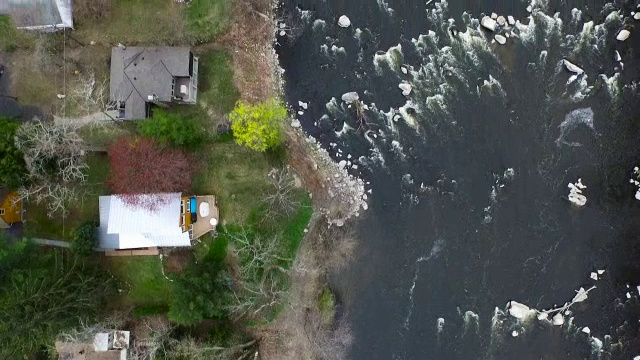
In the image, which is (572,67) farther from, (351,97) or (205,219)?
(205,219)

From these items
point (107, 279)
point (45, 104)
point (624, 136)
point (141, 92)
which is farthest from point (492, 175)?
point (45, 104)

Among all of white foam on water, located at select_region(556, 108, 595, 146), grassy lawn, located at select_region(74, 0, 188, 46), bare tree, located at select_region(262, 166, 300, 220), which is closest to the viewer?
white foam on water, located at select_region(556, 108, 595, 146)

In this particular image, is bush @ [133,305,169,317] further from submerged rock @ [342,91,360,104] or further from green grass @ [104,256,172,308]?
submerged rock @ [342,91,360,104]

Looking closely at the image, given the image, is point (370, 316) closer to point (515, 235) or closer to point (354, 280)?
point (354, 280)

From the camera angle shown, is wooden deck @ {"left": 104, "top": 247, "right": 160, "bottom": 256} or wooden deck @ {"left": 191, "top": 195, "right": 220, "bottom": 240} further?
wooden deck @ {"left": 104, "top": 247, "right": 160, "bottom": 256}

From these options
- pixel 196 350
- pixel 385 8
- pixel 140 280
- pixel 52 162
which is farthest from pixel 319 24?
pixel 196 350

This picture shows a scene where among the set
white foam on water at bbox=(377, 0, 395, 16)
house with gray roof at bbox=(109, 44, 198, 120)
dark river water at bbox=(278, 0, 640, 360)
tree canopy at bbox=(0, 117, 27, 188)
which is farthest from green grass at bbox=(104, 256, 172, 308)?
white foam on water at bbox=(377, 0, 395, 16)

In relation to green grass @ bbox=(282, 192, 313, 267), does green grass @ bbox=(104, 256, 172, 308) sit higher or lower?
lower
